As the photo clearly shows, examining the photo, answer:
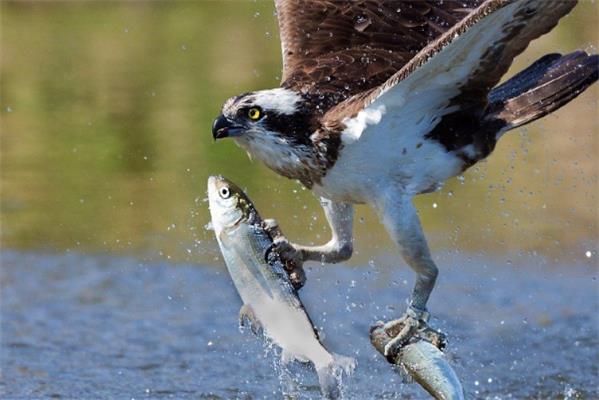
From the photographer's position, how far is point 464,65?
19.2ft

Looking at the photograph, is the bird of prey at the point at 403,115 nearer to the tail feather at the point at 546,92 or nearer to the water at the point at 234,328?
the tail feather at the point at 546,92

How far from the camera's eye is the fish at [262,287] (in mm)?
5668

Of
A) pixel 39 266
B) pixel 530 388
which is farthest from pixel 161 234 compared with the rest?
pixel 530 388

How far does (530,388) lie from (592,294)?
1730 mm

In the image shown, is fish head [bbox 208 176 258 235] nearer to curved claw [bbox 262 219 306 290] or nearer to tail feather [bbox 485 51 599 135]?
curved claw [bbox 262 219 306 290]

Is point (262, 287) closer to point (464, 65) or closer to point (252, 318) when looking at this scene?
point (252, 318)

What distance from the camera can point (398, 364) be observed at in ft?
19.2

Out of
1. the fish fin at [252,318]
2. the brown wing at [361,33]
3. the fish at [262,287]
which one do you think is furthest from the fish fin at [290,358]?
the brown wing at [361,33]

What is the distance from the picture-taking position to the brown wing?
653 centimetres

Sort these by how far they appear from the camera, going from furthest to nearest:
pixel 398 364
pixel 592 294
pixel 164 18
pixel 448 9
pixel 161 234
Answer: pixel 164 18 → pixel 161 234 → pixel 592 294 → pixel 448 9 → pixel 398 364

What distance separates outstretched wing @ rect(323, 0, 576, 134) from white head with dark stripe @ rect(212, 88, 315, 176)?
13 cm

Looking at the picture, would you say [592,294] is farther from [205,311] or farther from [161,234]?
[161,234]

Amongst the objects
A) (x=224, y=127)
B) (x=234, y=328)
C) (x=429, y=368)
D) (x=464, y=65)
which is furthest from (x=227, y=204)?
(x=234, y=328)

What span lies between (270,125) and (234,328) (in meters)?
2.35
